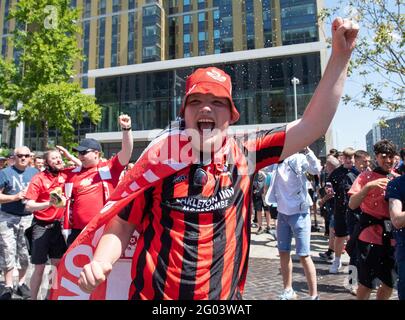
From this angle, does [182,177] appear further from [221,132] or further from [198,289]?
[198,289]

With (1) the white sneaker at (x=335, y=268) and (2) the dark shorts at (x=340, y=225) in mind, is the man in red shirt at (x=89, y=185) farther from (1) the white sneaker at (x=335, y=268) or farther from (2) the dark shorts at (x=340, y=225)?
(1) the white sneaker at (x=335, y=268)

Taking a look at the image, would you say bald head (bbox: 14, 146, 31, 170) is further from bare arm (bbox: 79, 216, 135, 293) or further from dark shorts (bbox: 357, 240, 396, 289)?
dark shorts (bbox: 357, 240, 396, 289)

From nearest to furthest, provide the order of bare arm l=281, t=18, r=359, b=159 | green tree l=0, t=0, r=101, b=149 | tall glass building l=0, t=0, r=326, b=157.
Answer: bare arm l=281, t=18, r=359, b=159
green tree l=0, t=0, r=101, b=149
tall glass building l=0, t=0, r=326, b=157

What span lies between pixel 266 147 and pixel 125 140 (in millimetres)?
2432

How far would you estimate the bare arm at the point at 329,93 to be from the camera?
69.1 inches

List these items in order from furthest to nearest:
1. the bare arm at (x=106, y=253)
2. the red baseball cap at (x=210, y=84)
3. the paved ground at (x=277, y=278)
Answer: the paved ground at (x=277, y=278)
the red baseball cap at (x=210, y=84)
the bare arm at (x=106, y=253)

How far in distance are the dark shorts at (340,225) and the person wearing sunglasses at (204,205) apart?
5.31m

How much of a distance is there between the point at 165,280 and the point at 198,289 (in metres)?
0.16

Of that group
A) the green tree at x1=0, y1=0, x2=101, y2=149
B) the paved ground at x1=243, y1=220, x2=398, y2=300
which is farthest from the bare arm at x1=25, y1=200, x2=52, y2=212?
the green tree at x1=0, y1=0, x2=101, y2=149

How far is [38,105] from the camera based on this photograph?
15.3 metres

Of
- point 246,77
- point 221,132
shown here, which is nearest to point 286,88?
point 246,77

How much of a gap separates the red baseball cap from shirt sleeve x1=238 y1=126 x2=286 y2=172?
0.18m

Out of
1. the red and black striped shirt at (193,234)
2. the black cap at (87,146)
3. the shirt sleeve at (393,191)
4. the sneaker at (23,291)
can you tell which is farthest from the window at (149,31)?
the red and black striped shirt at (193,234)

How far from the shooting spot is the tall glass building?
35.3 m
